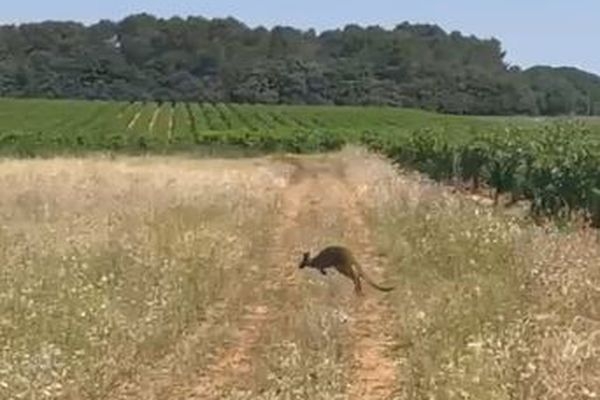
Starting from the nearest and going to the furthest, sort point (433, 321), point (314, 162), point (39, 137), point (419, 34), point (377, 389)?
point (377, 389)
point (433, 321)
point (314, 162)
point (39, 137)
point (419, 34)

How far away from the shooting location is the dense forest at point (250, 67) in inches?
4774

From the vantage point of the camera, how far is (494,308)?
10.4 m

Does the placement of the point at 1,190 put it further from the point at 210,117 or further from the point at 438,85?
the point at 438,85

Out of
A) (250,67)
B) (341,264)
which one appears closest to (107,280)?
(341,264)

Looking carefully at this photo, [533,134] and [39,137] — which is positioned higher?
[533,134]

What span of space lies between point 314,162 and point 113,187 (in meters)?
30.6

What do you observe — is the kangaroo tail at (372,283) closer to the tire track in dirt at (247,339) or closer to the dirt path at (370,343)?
the dirt path at (370,343)

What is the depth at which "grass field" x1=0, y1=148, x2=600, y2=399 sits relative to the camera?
7.83m

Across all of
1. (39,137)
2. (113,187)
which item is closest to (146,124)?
(39,137)

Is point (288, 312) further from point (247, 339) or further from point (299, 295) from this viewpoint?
point (247, 339)

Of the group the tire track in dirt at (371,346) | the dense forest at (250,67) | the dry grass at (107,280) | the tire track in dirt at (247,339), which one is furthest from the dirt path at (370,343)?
the dense forest at (250,67)

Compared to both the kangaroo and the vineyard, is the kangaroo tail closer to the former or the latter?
the kangaroo

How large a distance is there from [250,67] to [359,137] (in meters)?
53.8

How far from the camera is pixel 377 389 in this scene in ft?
30.2
